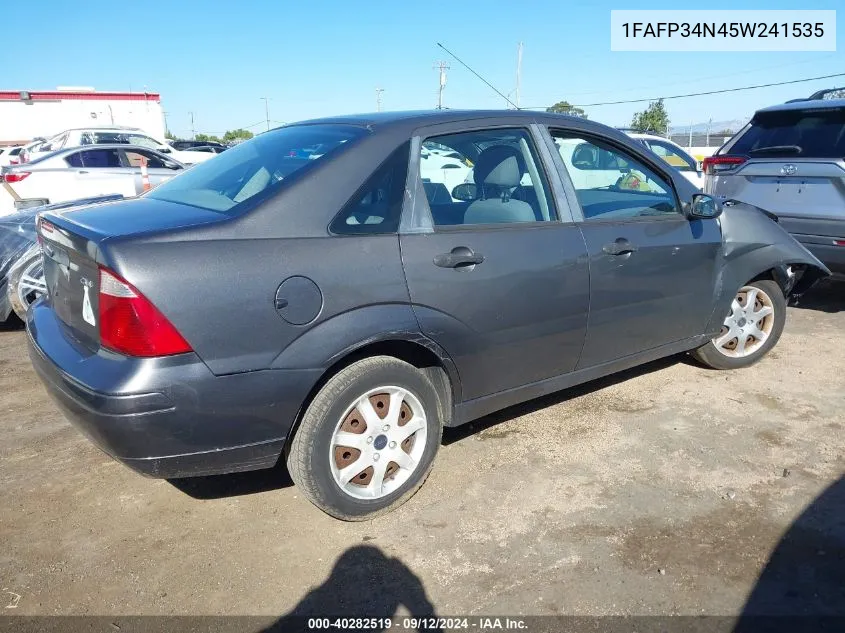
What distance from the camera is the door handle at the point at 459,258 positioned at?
9.20 feet

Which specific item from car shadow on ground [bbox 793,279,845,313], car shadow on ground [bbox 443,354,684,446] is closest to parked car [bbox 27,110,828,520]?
car shadow on ground [bbox 443,354,684,446]

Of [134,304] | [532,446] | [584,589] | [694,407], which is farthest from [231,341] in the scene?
[694,407]

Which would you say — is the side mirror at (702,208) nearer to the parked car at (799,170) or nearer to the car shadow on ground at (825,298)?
the parked car at (799,170)

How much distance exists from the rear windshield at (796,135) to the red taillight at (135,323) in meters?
5.48

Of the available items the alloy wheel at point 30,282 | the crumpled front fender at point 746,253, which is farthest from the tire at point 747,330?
the alloy wheel at point 30,282

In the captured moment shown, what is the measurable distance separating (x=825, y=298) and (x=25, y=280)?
24.6ft

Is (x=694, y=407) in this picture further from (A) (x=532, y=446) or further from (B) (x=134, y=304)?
(B) (x=134, y=304)

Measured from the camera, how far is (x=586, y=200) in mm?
3467

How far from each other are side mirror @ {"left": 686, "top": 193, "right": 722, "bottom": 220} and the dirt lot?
1.18m

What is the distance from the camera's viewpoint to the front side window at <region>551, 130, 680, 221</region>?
11.4 ft

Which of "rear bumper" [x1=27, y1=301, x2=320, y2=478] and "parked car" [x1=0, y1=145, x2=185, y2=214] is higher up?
"parked car" [x1=0, y1=145, x2=185, y2=214]

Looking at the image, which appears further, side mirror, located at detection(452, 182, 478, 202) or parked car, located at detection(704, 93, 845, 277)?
parked car, located at detection(704, 93, 845, 277)

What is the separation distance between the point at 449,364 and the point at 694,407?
1.92m

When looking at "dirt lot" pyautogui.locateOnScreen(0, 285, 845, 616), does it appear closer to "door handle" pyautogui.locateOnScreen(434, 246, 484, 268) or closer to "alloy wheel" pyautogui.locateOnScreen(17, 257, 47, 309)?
"door handle" pyautogui.locateOnScreen(434, 246, 484, 268)
